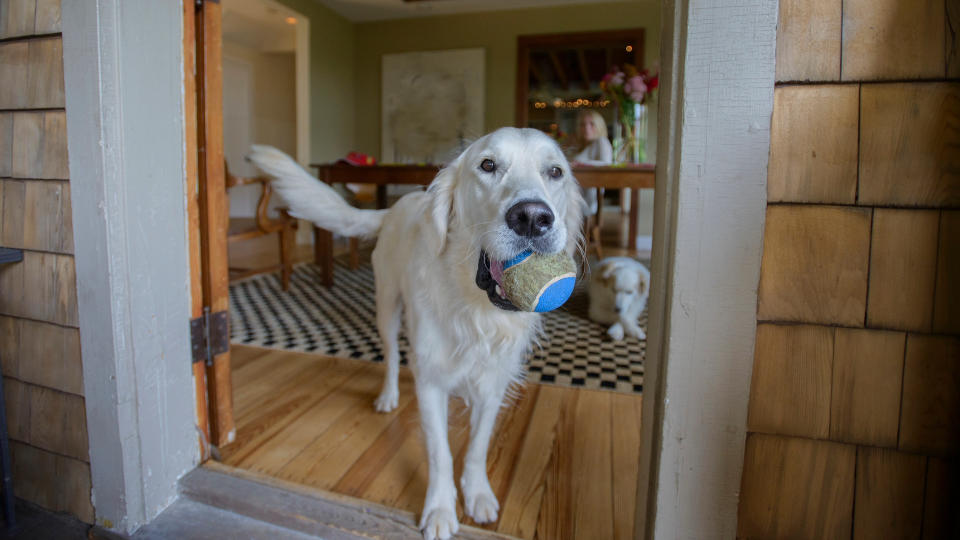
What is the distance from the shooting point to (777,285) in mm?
781

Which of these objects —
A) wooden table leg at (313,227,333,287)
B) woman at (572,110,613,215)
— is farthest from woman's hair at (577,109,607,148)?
wooden table leg at (313,227,333,287)

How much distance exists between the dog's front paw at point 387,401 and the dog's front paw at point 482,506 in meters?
0.60

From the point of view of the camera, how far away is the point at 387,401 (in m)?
1.82

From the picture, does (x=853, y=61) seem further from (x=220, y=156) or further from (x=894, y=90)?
(x=220, y=156)

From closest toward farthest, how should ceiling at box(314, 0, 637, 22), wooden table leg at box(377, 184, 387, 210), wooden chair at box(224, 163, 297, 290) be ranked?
wooden chair at box(224, 163, 297, 290) < wooden table leg at box(377, 184, 387, 210) < ceiling at box(314, 0, 637, 22)

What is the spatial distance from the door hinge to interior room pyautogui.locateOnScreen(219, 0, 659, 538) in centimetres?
30

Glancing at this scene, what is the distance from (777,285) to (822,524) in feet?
1.24

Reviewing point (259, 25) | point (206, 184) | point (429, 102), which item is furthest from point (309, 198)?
point (259, 25)

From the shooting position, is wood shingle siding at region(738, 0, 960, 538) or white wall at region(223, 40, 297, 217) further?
white wall at region(223, 40, 297, 217)

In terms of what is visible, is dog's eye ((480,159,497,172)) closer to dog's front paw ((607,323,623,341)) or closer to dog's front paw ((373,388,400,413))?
dog's front paw ((373,388,400,413))

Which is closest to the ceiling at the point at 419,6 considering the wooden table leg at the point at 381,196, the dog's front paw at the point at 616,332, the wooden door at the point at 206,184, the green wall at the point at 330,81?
the green wall at the point at 330,81

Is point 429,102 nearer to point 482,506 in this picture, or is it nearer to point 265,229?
point 265,229

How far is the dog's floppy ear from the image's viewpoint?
1.25 m

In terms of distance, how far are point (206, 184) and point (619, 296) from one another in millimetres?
2166
